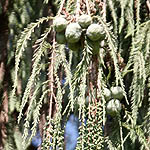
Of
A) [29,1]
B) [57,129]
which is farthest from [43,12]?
[57,129]

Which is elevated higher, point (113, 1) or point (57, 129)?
point (113, 1)

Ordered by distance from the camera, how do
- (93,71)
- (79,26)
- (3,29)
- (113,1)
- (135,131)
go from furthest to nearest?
(3,29)
(113,1)
(135,131)
(93,71)
(79,26)

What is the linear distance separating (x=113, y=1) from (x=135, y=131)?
1.51ft

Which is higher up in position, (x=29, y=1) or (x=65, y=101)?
(x=29, y=1)

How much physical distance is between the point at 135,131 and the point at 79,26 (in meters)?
0.54

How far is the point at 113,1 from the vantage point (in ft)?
4.18

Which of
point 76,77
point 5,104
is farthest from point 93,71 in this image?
point 5,104

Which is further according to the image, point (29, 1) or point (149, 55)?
point (29, 1)

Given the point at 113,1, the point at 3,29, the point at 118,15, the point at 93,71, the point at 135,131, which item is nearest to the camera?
the point at 93,71

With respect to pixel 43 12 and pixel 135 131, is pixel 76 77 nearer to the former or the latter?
pixel 135 131

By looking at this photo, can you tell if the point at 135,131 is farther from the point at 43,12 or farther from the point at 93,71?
the point at 43,12

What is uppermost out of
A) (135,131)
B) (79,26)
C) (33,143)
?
(79,26)

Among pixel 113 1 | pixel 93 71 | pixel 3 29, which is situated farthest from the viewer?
pixel 3 29

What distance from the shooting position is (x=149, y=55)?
1.11m
